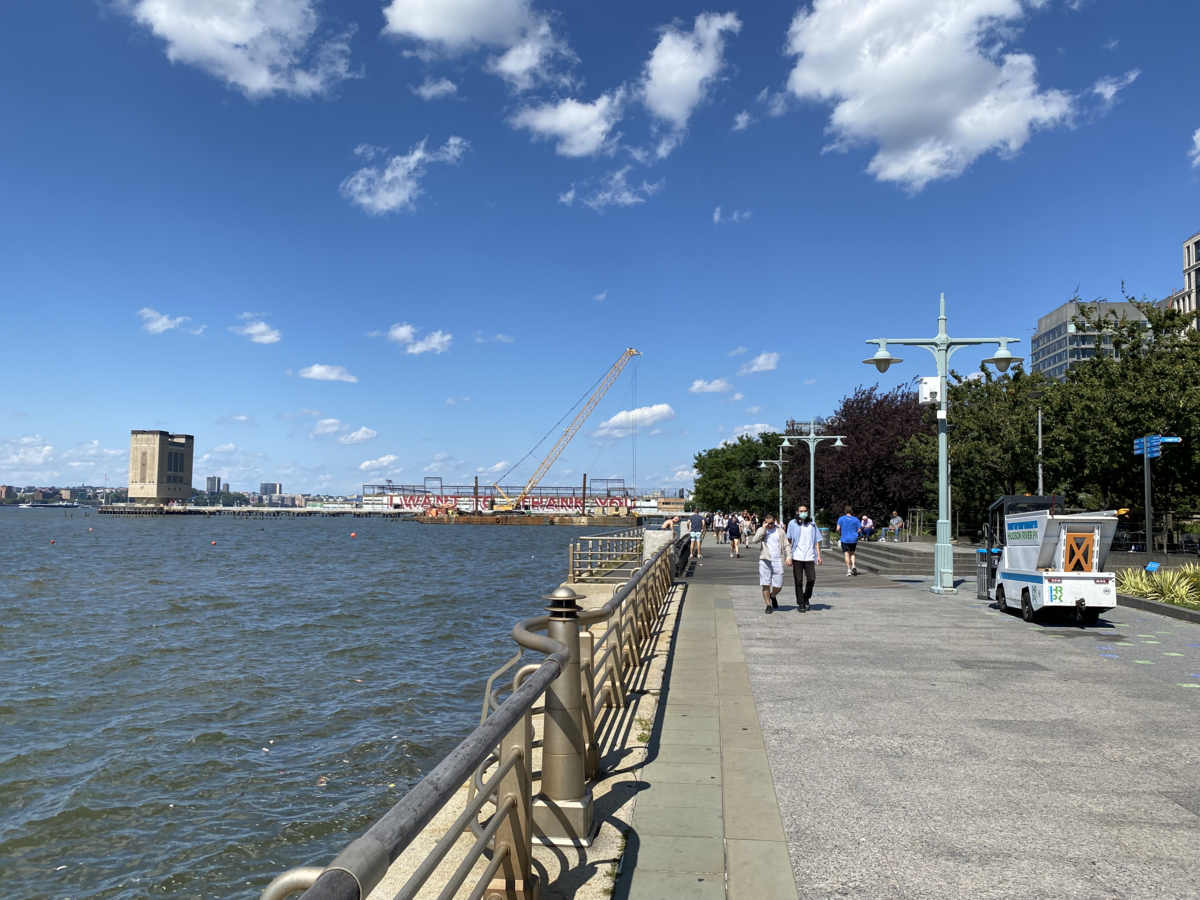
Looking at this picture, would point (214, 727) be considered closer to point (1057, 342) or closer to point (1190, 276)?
point (1190, 276)

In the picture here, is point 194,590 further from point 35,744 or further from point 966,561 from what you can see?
point 966,561

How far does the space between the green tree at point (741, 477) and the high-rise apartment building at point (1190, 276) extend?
4637cm

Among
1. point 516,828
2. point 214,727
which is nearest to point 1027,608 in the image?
point 214,727

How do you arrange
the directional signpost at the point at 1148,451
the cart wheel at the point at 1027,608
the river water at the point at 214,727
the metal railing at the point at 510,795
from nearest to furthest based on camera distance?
the metal railing at the point at 510,795 < the river water at the point at 214,727 < the cart wheel at the point at 1027,608 < the directional signpost at the point at 1148,451

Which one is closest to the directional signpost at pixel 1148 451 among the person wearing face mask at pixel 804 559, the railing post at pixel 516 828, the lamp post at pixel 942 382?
the lamp post at pixel 942 382

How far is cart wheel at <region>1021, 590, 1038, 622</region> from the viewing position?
14062mm

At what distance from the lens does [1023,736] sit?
22.9 ft

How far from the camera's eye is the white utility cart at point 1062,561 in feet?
42.7

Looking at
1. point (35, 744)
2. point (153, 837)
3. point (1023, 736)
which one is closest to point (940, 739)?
point (1023, 736)

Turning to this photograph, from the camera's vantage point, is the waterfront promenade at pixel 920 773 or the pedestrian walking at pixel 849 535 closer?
the waterfront promenade at pixel 920 773

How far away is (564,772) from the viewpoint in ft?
14.8

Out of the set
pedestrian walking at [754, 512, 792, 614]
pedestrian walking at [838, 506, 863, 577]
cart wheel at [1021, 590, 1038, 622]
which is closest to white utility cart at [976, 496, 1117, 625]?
cart wheel at [1021, 590, 1038, 622]

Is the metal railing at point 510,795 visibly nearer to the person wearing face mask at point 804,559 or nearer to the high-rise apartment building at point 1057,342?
the person wearing face mask at point 804,559

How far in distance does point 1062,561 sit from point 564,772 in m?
11.4
